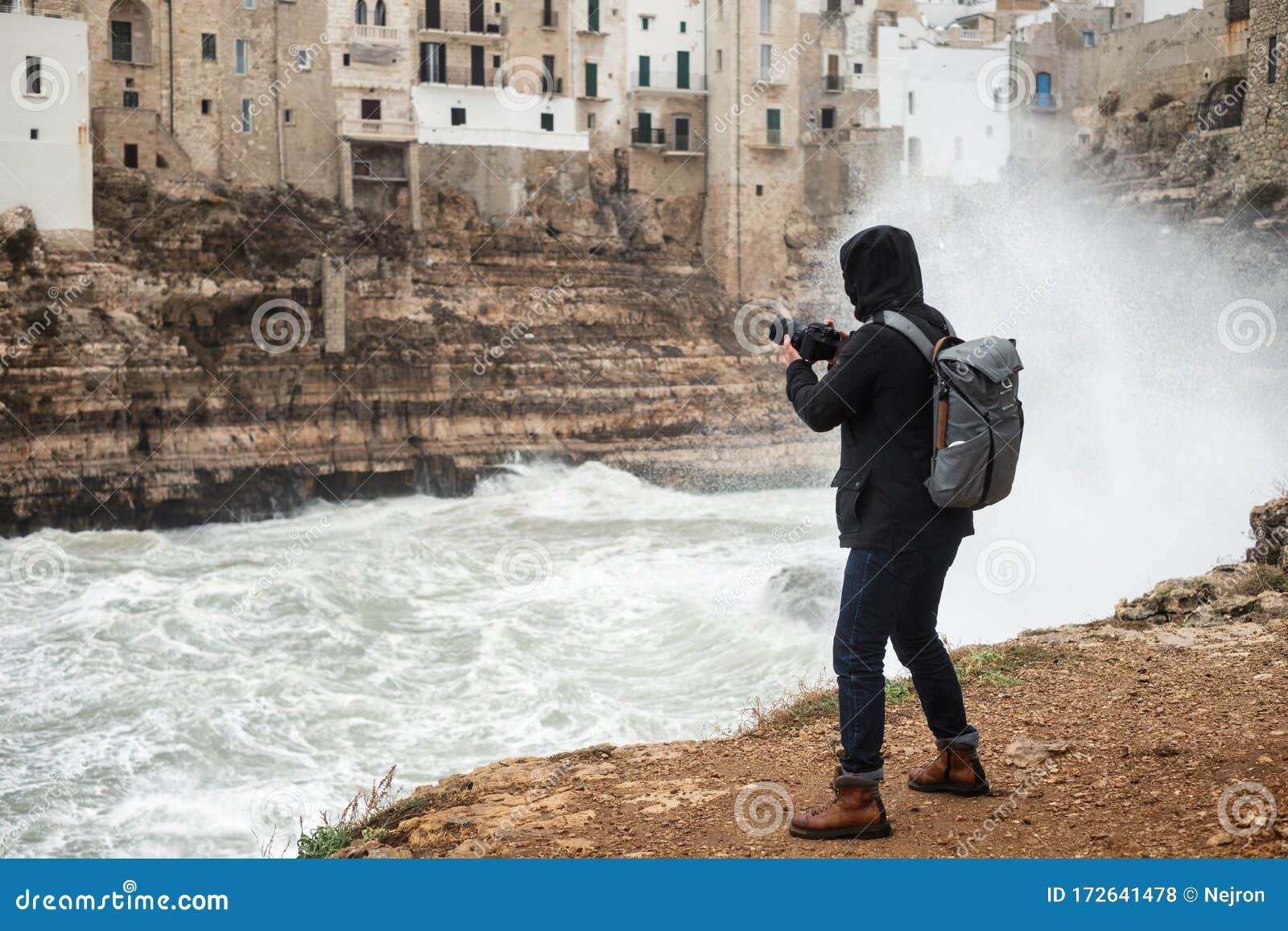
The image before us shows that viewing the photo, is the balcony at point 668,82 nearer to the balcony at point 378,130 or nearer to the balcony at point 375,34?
the balcony at point 375,34

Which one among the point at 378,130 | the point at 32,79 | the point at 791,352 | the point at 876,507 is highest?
A: the point at 32,79

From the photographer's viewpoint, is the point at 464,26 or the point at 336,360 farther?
the point at 464,26

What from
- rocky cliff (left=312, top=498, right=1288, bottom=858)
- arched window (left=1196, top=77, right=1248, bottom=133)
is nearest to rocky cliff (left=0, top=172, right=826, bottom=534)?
arched window (left=1196, top=77, right=1248, bottom=133)

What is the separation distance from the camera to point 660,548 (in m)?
27.8

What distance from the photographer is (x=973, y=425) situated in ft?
14.9

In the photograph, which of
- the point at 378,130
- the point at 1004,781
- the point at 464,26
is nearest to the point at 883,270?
the point at 1004,781

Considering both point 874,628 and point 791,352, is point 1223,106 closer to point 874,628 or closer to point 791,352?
point 791,352

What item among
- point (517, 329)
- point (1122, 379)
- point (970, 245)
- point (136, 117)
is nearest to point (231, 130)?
point (136, 117)

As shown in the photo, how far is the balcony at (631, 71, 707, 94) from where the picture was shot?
43.0 m

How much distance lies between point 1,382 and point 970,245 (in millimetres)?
25604

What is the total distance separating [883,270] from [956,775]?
1935 mm

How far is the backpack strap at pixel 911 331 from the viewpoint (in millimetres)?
4695

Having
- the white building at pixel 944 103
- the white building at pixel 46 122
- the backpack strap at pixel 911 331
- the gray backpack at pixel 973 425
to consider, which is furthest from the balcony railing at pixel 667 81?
the gray backpack at pixel 973 425

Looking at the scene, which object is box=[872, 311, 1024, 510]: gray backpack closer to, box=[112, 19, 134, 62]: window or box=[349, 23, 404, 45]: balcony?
box=[112, 19, 134, 62]: window
